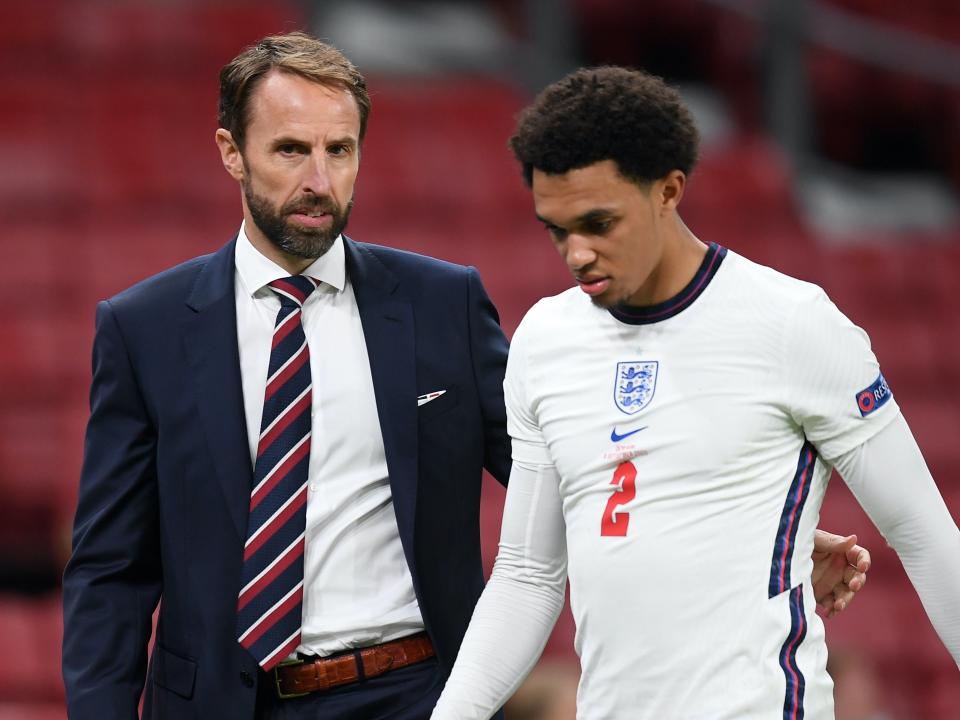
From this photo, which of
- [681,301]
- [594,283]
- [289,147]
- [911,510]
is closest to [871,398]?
[911,510]

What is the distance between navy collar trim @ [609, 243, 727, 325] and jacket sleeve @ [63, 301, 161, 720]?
2.65 ft

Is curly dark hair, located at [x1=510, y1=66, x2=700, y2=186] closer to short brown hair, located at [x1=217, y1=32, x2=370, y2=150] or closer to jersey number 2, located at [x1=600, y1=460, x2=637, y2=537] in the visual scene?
jersey number 2, located at [x1=600, y1=460, x2=637, y2=537]

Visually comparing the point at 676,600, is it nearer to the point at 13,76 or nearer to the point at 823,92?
the point at 13,76

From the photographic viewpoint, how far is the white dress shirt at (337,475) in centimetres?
234

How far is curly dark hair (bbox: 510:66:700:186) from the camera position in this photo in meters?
1.93

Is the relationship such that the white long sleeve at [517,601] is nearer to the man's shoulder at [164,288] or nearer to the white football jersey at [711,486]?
the white football jersey at [711,486]

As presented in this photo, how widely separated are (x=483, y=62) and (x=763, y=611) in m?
5.78

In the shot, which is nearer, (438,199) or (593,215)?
(593,215)

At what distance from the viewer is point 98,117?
639 cm

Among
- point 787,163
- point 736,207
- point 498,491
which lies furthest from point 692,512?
point 787,163

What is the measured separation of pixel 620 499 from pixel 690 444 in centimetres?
12

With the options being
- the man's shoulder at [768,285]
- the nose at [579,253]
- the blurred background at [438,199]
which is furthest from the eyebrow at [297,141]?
the blurred background at [438,199]

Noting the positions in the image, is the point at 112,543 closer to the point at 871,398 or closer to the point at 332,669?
the point at 332,669

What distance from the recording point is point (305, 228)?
7.67ft
